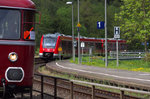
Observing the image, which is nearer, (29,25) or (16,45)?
(16,45)

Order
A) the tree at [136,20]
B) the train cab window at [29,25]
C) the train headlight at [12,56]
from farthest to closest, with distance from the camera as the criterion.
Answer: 1. the tree at [136,20]
2. the train cab window at [29,25]
3. the train headlight at [12,56]

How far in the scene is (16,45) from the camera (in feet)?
32.1

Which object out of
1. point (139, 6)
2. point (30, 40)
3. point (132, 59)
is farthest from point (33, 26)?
point (132, 59)

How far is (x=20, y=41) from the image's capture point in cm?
984

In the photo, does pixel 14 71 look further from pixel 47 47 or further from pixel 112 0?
pixel 112 0

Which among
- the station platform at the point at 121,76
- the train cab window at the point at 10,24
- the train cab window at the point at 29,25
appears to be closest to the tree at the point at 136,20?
the station platform at the point at 121,76

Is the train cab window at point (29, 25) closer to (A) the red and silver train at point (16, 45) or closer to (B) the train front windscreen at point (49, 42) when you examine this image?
(A) the red and silver train at point (16, 45)

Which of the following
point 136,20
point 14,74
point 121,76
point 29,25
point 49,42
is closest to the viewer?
point 14,74

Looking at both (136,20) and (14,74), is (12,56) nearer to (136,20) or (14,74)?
(14,74)

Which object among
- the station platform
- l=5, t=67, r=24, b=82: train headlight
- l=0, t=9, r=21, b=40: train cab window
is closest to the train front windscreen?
the station platform

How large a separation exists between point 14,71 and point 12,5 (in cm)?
184

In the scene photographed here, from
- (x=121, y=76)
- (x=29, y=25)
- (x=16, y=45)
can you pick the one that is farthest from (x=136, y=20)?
(x=16, y=45)

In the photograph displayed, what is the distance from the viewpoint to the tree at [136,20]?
33188 millimetres

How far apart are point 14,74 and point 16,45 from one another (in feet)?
2.65
